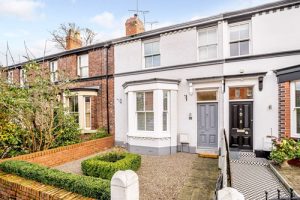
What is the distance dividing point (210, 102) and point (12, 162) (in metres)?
8.26

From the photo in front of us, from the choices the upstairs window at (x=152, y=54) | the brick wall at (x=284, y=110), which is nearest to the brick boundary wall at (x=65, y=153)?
the upstairs window at (x=152, y=54)

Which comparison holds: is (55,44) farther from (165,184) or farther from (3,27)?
(165,184)

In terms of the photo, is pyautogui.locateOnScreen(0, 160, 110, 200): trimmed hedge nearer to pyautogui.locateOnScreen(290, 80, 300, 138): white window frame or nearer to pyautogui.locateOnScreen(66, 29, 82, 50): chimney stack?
pyautogui.locateOnScreen(290, 80, 300, 138): white window frame

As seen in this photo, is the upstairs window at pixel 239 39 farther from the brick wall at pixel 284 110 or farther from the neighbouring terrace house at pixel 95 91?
the neighbouring terrace house at pixel 95 91

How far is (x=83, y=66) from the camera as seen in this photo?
13.2m

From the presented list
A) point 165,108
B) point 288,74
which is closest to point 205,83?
point 165,108

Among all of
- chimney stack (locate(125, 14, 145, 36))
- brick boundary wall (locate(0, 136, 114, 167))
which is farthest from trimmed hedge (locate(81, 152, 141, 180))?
chimney stack (locate(125, 14, 145, 36))

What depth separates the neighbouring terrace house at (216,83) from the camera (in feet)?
25.1

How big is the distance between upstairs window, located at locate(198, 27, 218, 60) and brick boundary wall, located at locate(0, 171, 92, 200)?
8.37 metres

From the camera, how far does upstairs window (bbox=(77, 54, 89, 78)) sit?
13109mm

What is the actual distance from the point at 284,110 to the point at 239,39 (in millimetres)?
3771

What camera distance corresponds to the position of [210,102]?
9164mm

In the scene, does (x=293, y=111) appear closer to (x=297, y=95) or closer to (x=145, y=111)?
(x=297, y=95)

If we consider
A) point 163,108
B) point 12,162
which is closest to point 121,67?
point 163,108
